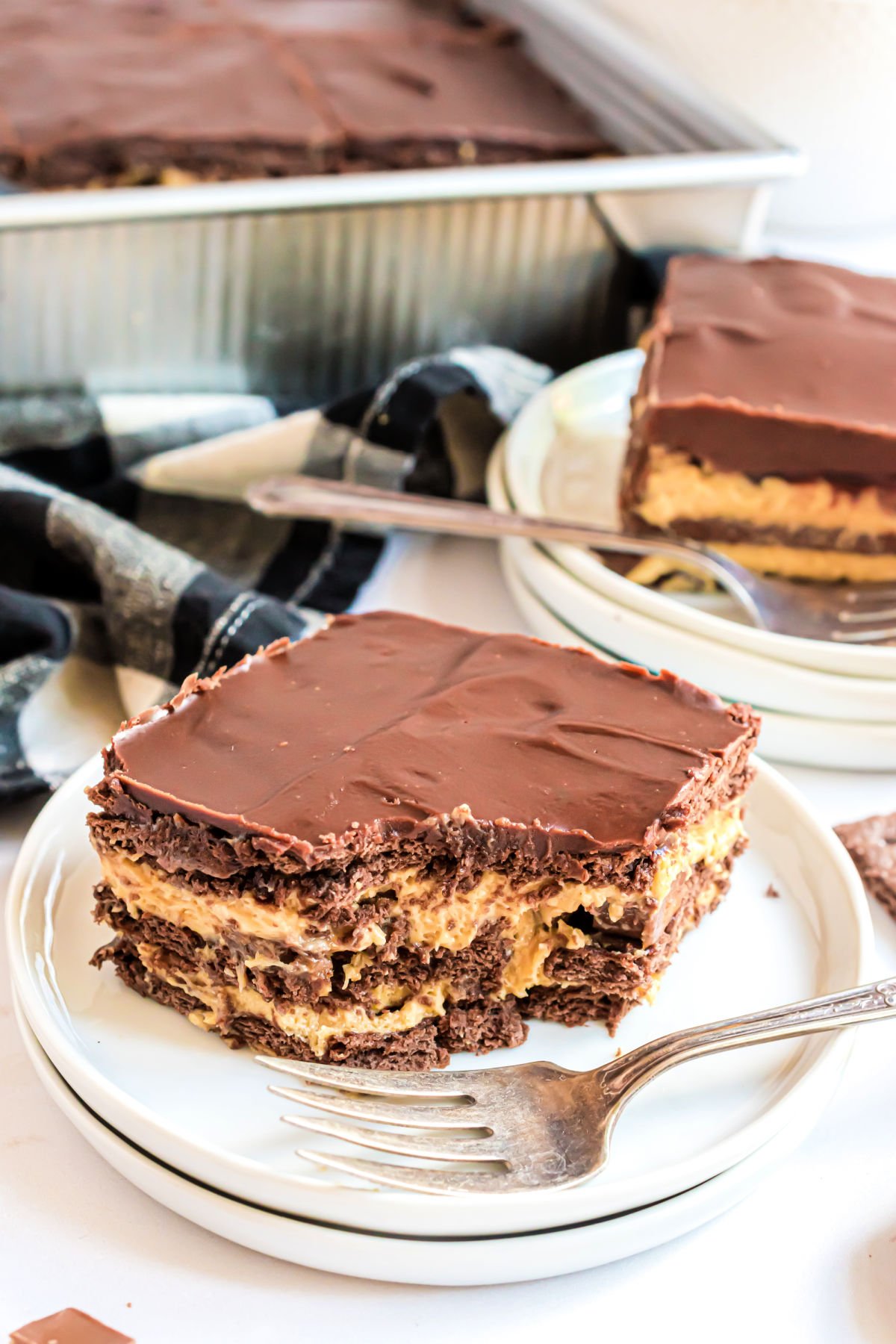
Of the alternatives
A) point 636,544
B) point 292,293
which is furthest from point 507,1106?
point 292,293

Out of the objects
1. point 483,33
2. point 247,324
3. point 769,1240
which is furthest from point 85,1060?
point 483,33

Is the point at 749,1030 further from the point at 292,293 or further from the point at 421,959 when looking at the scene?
the point at 292,293

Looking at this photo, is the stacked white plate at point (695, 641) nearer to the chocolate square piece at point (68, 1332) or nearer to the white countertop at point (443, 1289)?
the white countertop at point (443, 1289)

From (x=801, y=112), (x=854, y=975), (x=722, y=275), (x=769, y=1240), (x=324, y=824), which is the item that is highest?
(x=801, y=112)

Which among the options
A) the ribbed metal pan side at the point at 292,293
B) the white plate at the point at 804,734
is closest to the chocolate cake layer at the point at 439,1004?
the white plate at the point at 804,734

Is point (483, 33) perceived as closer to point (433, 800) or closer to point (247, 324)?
point (247, 324)

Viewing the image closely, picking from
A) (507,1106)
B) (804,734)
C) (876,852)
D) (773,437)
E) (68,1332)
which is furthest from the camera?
(773,437)
